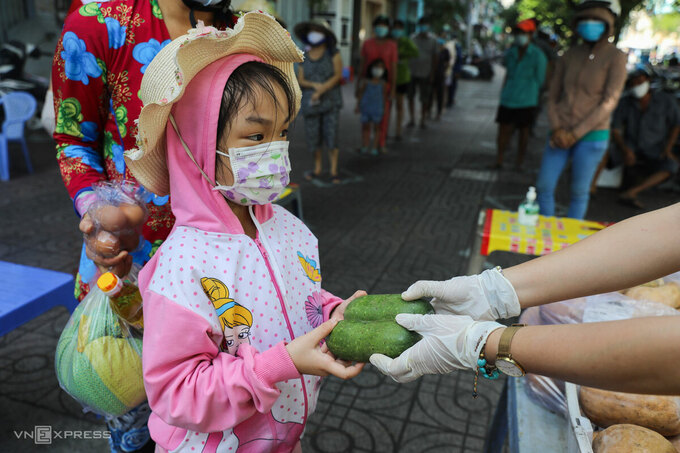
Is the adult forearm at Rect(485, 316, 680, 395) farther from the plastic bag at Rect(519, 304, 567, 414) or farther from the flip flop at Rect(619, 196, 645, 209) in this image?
the flip flop at Rect(619, 196, 645, 209)

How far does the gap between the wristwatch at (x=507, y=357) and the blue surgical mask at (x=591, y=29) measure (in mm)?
4334

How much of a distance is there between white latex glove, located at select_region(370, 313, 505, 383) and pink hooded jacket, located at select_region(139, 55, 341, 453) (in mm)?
299

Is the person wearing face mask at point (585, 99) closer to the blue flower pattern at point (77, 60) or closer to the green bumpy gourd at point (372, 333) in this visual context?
the green bumpy gourd at point (372, 333)

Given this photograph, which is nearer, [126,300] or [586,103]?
[126,300]

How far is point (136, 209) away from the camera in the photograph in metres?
1.65

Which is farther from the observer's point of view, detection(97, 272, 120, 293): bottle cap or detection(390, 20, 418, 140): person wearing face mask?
detection(390, 20, 418, 140): person wearing face mask

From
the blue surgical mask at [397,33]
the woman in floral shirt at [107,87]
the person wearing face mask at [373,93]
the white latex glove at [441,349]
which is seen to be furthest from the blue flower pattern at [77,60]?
the blue surgical mask at [397,33]

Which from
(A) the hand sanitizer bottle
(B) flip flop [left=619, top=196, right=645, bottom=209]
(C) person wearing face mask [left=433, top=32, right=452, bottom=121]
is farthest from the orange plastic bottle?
(C) person wearing face mask [left=433, top=32, right=452, bottom=121]

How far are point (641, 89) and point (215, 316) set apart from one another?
7.76 m

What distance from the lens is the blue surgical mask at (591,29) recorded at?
180 inches

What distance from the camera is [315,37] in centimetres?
720

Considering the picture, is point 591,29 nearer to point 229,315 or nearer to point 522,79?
point 522,79

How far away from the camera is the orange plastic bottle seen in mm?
1509

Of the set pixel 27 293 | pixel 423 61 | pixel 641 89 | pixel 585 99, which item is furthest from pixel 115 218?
pixel 423 61
